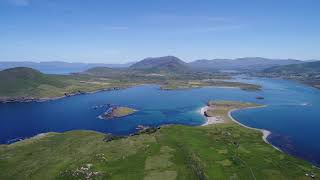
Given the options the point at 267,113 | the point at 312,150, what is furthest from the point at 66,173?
the point at 267,113

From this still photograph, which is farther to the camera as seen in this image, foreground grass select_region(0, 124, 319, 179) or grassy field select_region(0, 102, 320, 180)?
foreground grass select_region(0, 124, 319, 179)

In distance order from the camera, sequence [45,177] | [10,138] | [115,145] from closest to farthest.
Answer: [45,177], [115,145], [10,138]

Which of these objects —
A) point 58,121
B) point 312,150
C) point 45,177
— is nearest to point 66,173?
point 45,177

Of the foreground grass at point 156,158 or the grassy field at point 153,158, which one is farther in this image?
the foreground grass at point 156,158

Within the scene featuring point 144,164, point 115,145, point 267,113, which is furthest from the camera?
point 267,113

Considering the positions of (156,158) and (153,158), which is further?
(156,158)

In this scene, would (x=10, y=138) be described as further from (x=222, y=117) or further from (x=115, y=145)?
(x=222, y=117)

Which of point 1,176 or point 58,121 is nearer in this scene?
point 1,176
